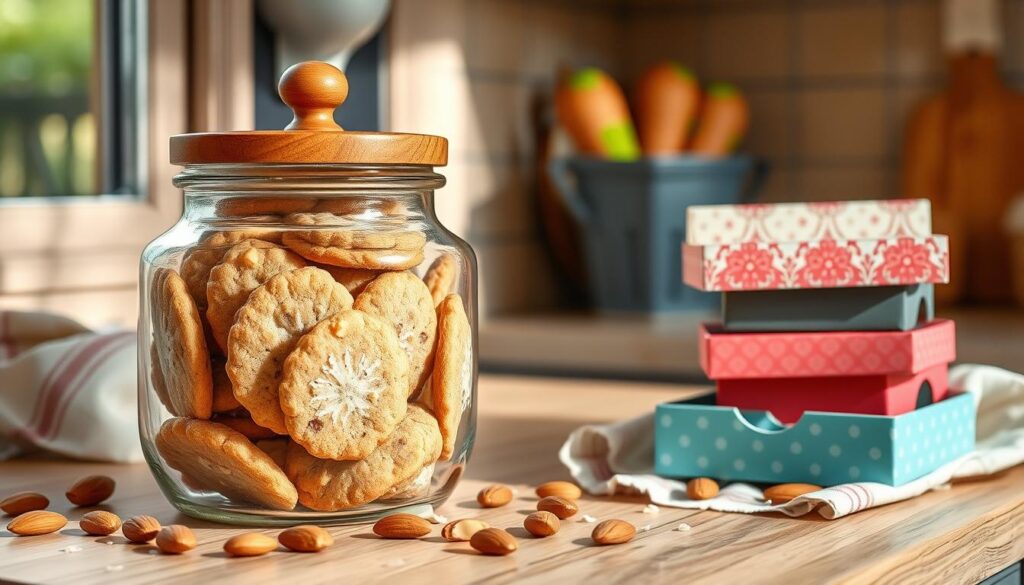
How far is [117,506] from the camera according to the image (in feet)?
2.71

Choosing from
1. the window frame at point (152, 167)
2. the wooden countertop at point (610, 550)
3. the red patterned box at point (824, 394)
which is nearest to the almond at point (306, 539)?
the wooden countertop at point (610, 550)

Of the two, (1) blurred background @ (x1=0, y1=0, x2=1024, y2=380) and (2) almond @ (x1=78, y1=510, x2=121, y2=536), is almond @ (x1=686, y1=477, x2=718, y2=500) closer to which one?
(2) almond @ (x1=78, y1=510, x2=121, y2=536)

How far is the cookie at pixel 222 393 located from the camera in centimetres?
71

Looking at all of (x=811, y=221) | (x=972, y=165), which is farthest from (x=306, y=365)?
(x=972, y=165)

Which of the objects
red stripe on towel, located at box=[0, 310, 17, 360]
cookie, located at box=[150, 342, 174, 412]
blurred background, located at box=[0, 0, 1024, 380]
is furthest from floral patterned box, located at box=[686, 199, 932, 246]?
blurred background, located at box=[0, 0, 1024, 380]

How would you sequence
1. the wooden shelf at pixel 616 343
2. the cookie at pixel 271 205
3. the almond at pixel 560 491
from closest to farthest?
1. the cookie at pixel 271 205
2. the almond at pixel 560 491
3. the wooden shelf at pixel 616 343

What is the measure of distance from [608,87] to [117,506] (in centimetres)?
161

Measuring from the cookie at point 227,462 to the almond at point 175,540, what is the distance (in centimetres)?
4

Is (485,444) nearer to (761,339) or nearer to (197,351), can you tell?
(761,339)

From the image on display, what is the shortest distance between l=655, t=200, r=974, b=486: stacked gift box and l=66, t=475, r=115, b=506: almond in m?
0.35

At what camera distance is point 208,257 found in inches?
29.0

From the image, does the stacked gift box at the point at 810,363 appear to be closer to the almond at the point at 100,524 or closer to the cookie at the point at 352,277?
the cookie at the point at 352,277

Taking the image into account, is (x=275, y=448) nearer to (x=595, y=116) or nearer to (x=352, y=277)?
(x=352, y=277)

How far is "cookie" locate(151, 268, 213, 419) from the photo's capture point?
71 centimetres
